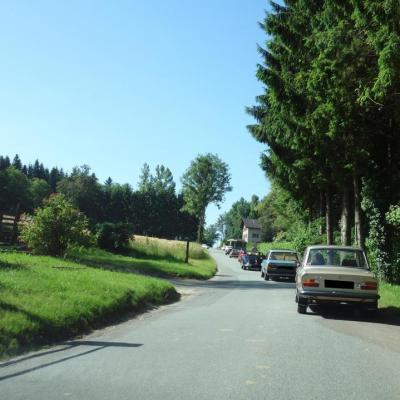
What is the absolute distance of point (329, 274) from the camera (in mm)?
13133

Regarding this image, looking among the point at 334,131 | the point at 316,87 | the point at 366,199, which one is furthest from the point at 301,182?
the point at 316,87

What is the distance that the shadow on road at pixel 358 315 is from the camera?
12997 mm

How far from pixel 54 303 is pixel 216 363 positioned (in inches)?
181

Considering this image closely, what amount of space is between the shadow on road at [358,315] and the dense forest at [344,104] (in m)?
4.93

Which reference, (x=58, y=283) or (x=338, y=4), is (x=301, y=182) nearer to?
(x=338, y=4)

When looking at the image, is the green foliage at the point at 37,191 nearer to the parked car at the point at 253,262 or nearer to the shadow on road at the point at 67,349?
the parked car at the point at 253,262

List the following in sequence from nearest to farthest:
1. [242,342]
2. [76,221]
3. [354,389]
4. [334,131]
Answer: [354,389]
[242,342]
[334,131]
[76,221]

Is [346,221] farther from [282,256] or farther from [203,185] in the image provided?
[203,185]

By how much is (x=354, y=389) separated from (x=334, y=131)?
15.0m

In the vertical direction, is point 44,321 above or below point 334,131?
below

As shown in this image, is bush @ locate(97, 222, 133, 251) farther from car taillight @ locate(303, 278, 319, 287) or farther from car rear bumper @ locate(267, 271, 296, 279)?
car taillight @ locate(303, 278, 319, 287)

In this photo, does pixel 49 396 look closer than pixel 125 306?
Yes

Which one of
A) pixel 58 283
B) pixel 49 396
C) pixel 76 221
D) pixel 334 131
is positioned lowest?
pixel 49 396

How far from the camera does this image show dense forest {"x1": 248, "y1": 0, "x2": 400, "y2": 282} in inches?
600
